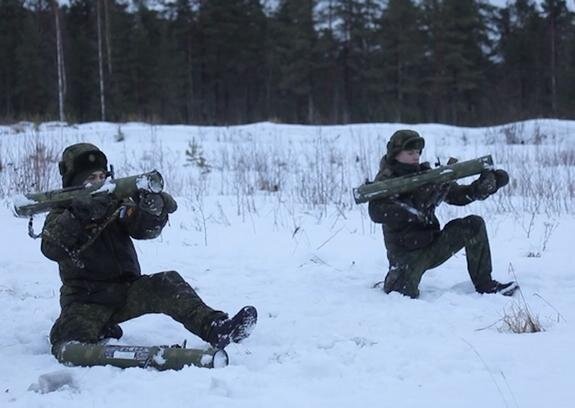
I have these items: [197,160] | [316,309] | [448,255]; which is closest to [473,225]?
[448,255]

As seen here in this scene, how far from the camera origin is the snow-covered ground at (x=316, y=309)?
8.24ft

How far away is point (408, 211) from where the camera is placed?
4113mm

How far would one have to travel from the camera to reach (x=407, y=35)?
1163 inches

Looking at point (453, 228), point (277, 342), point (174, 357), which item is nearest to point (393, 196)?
point (453, 228)

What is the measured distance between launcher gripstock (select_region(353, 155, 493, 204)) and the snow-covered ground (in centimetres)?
68

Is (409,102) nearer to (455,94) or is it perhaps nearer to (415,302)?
(455,94)

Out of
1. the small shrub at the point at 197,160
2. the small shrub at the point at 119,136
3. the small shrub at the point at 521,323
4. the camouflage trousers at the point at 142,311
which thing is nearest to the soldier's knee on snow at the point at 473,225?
the small shrub at the point at 521,323

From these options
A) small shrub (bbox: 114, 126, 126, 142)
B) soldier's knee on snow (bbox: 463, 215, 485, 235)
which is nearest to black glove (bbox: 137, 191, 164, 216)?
soldier's knee on snow (bbox: 463, 215, 485, 235)

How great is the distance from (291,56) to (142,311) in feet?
95.4

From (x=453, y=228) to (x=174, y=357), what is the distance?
2216 mm

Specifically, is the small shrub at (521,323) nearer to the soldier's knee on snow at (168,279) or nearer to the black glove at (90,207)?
the soldier's knee on snow at (168,279)

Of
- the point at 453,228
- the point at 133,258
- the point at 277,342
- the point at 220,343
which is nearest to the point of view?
the point at 220,343

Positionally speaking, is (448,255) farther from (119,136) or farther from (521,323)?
(119,136)

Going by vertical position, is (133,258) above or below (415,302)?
above
